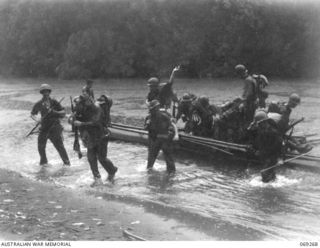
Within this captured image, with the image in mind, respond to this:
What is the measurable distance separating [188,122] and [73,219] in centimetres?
542

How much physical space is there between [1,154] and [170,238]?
28.1 ft

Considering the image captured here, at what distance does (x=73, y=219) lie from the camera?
328 inches

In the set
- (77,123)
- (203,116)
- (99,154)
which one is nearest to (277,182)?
(203,116)

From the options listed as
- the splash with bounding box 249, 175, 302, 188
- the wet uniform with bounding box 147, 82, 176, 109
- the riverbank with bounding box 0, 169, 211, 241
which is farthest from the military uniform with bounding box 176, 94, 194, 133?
the riverbank with bounding box 0, 169, 211, 241

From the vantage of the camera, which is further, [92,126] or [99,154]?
[99,154]

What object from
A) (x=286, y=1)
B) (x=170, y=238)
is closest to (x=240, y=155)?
(x=170, y=238)

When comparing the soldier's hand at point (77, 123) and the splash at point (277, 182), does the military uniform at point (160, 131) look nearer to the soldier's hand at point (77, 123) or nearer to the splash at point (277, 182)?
the soldier's hand at point (77, 123)

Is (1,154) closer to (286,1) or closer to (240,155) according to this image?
(240,155)

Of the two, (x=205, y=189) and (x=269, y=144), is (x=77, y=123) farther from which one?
(x=269, y=144)

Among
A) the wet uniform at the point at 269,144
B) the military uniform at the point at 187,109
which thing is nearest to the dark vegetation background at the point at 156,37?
the military uniform at the point at 187,109

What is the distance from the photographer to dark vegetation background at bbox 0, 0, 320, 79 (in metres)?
35.4

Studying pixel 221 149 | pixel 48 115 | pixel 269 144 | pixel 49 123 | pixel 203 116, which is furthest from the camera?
pixel 203 116

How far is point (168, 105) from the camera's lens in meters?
13.9

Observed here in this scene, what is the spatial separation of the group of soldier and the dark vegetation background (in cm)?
2271
